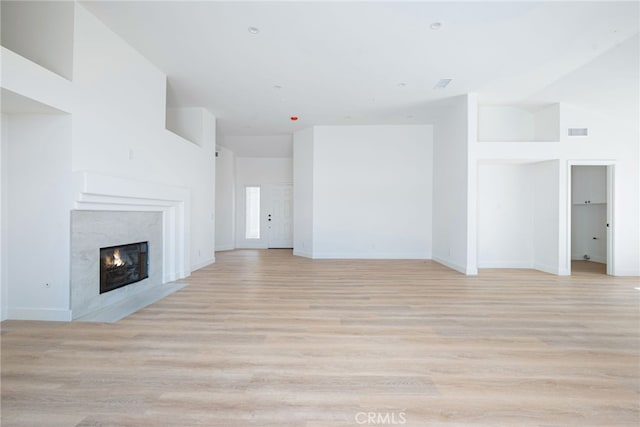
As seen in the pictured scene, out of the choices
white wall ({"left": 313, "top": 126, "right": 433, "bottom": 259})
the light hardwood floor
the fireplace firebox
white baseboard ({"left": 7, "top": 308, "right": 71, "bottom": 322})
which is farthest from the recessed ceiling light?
white baseboard ({"left": 7, "top": 308, "right": 71, "bottom": 322})

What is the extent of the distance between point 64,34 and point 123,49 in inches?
30.1

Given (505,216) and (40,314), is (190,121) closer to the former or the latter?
(40,314)

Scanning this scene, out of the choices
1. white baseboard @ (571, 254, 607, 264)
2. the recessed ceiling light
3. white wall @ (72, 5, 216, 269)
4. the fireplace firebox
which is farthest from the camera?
white baseboard @ (571, 254, 607, 264)

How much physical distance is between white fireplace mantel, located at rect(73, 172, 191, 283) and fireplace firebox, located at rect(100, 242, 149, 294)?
0.51 m

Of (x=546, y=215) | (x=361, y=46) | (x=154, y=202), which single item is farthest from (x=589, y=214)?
(x=154, y=202)

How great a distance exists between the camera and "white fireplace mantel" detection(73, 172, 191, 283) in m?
3.14

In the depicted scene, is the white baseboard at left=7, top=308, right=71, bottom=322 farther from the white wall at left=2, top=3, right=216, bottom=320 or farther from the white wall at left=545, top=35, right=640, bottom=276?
the white wall at left=545, top=35, right=640, bottom=276

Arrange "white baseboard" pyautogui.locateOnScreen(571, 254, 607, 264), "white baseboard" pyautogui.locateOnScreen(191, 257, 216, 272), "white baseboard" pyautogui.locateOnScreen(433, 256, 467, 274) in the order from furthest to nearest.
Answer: "white baseboard" pyautogui.locateOnScreen(571, 254, 607, 264) → "white baseboard" pyautogui.locateOnScreen(191, 257, 216, 272) → "white baseboard" pyautogui.locateOnScreen(433, 256, 467, 274)

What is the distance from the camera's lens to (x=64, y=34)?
3.12 meters

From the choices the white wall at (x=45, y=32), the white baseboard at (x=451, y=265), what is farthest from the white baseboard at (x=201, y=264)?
the white baseboard at (x=451, y=265)

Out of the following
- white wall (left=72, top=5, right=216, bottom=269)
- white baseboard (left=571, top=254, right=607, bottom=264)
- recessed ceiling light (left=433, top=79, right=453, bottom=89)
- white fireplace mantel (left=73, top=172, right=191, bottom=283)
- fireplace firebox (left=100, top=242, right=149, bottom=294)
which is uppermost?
recessed ceiling light (left=433, top=79, right=453, bottom=89)

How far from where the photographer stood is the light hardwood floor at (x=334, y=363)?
66.4 inches

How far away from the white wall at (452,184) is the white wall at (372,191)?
1.35 feet

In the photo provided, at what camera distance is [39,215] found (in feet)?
10.2
